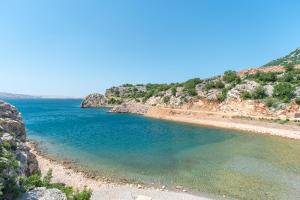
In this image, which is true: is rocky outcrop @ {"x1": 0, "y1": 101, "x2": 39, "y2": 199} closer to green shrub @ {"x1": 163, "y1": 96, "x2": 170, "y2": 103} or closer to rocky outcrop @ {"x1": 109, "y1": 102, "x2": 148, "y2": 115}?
green shrub @ {"x1": 163, "y1": 96, "x2": 170, "y2": 103}

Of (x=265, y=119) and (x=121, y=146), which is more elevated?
(x=265, y=119)

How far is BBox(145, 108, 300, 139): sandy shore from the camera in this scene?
53125 mm

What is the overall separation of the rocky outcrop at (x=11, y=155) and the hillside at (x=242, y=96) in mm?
58604

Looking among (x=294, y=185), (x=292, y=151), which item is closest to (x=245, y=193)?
(x=294, y=185)

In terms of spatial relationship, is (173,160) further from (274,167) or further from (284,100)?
(284,100)

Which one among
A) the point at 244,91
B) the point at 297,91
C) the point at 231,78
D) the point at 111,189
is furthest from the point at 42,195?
the point at 231,78

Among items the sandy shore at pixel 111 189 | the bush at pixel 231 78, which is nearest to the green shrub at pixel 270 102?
the bush at pixel 231 78

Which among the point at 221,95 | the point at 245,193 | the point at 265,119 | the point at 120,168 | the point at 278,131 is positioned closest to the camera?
the point at 245,193

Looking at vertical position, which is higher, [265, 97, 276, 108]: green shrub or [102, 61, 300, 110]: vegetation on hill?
[102, 61, 300, 110]: vegetation on hill

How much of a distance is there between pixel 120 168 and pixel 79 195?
49.4 feet

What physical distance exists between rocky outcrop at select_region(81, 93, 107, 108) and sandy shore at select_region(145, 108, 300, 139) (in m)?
61.8

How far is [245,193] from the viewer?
22.7 meters

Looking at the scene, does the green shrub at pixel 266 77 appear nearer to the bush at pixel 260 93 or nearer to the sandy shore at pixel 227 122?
the bush at pixel 260 93

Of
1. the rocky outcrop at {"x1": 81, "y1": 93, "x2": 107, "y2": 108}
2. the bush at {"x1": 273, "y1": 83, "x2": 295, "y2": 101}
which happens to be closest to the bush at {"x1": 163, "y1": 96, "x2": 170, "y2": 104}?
the bush at {"x1": 273, "y1": 83, "x2": 295, "y2": 101}
